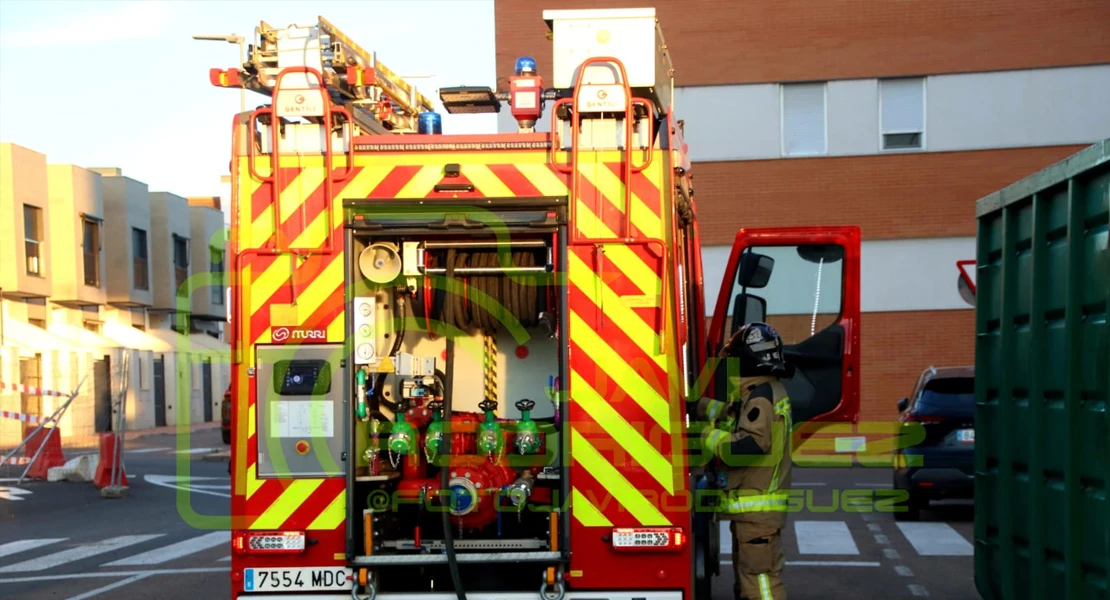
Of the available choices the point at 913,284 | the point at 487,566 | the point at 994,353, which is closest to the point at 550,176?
the point at 487,566

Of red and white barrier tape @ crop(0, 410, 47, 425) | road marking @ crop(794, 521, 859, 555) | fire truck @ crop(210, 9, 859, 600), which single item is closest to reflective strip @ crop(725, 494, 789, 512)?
fire truck @ crop(210, 9, 859, 600)

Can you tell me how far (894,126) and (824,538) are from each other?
542 inches

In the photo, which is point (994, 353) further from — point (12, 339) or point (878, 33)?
point (12, 339)

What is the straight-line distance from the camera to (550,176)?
6059 millimetres

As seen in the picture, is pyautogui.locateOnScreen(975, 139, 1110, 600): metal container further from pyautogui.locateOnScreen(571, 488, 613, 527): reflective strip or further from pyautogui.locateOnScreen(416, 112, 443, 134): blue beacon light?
pyautogui.locateOnScreen(416, 112, 443, 134): blue beacon light

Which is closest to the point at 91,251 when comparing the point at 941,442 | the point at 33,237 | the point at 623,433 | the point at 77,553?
the point at 33,237

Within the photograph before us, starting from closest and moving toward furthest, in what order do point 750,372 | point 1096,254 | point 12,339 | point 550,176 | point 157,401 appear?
point 1096,254 → point 550,176 → point 750,372 → point 12,339 → point 157,401

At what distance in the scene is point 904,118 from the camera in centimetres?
2444

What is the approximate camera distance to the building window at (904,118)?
24.4 m

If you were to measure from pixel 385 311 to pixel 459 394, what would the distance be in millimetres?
645

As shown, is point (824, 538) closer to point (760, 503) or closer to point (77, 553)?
point (760, 503)

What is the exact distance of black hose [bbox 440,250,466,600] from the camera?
5.96 m

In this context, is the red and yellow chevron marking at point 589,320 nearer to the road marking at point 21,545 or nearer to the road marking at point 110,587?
the road marking at point 110,587

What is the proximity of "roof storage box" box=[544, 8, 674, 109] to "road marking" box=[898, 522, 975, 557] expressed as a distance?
625 cm
